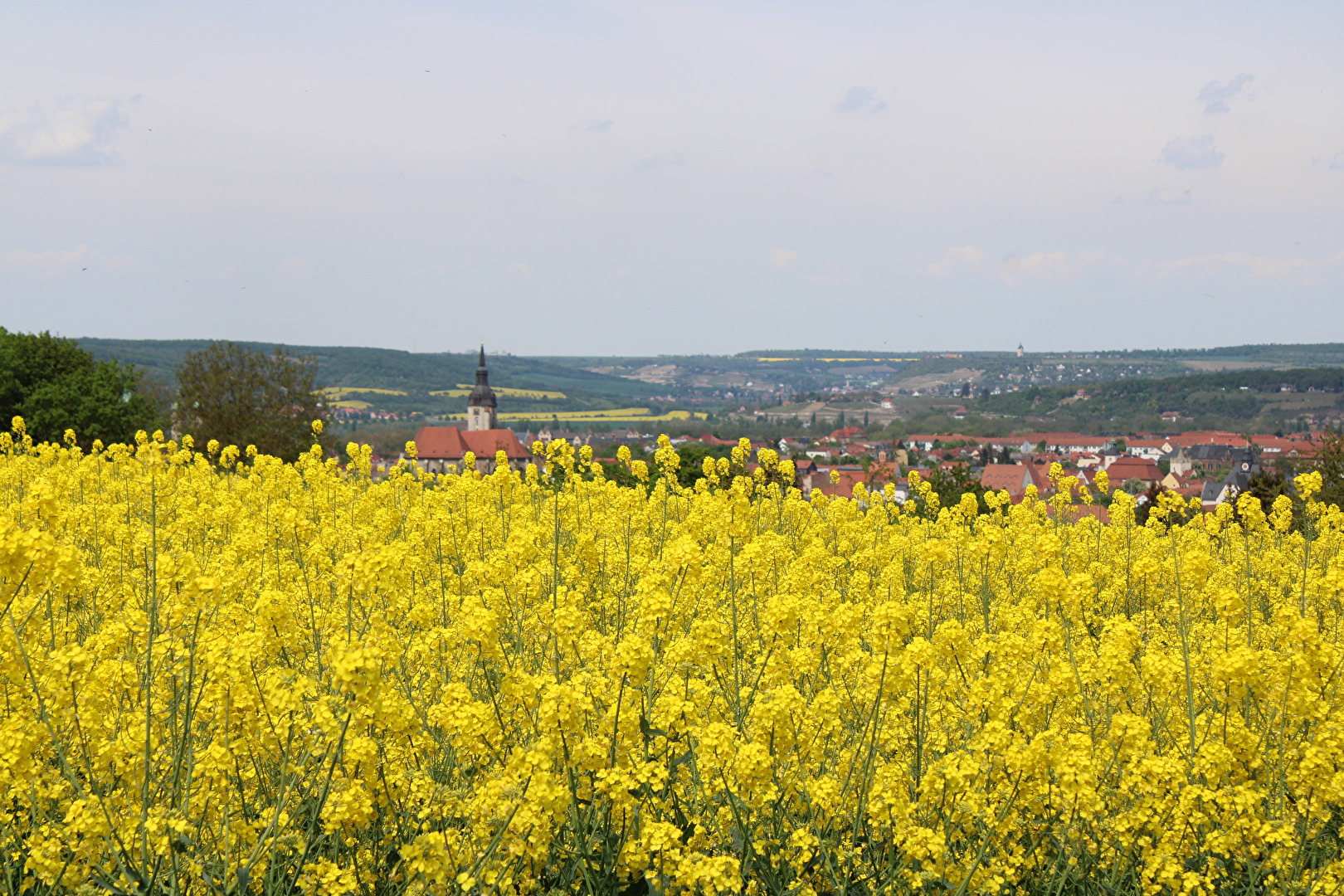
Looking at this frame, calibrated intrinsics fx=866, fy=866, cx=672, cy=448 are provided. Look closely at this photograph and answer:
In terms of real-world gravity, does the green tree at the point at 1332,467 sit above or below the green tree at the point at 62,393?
below

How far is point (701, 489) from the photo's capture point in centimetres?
1495

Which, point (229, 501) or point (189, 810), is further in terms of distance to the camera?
point (229, 501)

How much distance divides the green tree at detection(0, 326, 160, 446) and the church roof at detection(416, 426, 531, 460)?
8957 centimetres

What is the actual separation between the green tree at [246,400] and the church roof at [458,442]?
296 ft

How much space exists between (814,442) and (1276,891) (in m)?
193

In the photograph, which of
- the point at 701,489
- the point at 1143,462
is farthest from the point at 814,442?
the point at 701,489

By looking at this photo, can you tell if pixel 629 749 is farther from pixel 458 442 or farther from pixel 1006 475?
pixel 458 442

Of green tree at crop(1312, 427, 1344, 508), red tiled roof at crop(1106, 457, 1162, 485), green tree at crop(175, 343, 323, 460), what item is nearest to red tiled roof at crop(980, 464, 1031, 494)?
red tiled roof at crop(1106, 457, 1162, 485)

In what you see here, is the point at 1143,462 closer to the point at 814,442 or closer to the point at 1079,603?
the point at 814,442

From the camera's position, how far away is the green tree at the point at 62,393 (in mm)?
38500

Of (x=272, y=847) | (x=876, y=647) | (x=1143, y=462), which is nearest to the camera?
(x=272, y=847)

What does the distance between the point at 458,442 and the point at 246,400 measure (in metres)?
98.8

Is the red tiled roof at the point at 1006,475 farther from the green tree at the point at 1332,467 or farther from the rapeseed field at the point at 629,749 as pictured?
the rapeseed field at the point at 629,749

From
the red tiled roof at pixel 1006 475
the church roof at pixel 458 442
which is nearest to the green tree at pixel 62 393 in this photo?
the red tiled roof at pixel 1006 475
